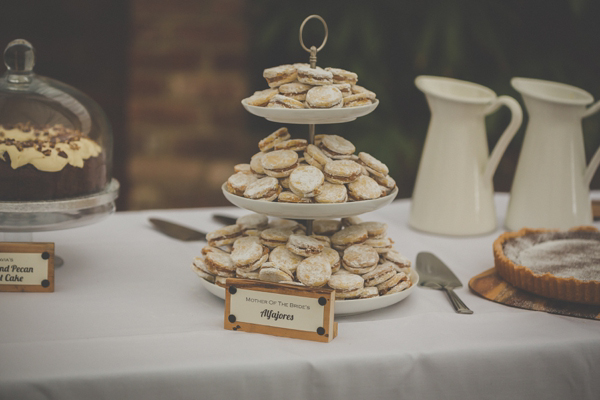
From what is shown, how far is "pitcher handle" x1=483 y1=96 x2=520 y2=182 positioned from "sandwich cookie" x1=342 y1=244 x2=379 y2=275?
1.87ft

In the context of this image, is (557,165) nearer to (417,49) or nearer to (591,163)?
(591,163)

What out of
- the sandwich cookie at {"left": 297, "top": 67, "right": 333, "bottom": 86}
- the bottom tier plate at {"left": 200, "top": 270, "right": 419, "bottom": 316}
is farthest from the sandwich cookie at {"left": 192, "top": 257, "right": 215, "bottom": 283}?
the sandwich cookie at {"left": 297, "top": 67, "right": 333, "bottom": 86}

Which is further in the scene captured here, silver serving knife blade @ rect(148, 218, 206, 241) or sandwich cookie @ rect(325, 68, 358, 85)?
silver serving knife blade @ rect(148, 218, 206, 241)

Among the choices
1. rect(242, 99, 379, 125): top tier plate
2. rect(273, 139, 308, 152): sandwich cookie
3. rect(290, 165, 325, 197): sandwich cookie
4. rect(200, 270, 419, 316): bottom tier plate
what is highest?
rect(242, 99, 379, 125): top tier plate

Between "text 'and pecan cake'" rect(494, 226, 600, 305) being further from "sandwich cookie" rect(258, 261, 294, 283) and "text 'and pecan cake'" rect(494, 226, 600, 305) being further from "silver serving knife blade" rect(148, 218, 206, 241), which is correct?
"silver serving knife blade" rect(148, 218, 206, 241)

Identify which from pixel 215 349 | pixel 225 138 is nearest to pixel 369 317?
pixel 215 349

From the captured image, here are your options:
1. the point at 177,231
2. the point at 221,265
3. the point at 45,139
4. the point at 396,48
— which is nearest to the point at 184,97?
the point at 396,48

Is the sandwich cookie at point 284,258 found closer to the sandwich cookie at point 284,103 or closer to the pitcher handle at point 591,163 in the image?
the sandwich cookie at point 284,103

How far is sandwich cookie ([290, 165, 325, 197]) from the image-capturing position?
0.83 metres

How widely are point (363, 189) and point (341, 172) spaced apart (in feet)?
0.15

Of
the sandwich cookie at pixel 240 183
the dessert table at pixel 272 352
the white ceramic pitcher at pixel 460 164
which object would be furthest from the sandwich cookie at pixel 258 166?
the white ceramic pitcher at pixel 460 164

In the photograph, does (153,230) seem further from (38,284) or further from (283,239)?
(283,239)

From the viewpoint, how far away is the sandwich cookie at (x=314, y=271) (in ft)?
2.61

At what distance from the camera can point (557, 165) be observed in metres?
1.27
